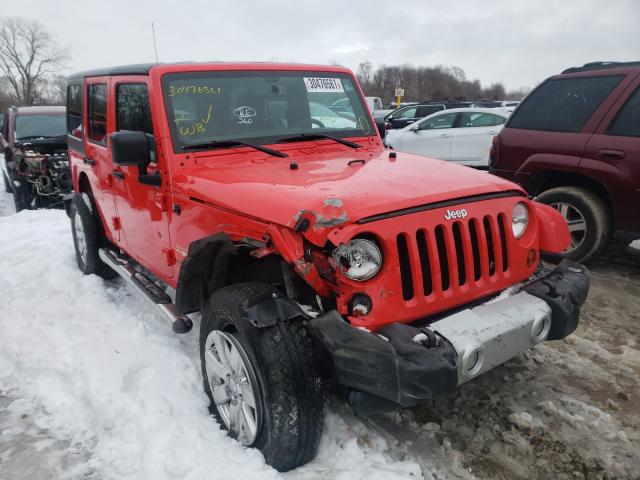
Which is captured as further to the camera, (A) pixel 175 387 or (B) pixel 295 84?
(B) pixel 295 84

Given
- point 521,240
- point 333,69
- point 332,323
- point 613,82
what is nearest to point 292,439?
point 332,323

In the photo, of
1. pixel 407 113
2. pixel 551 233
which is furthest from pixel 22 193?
pixel 407 113

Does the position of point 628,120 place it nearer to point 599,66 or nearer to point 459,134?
point 599,66

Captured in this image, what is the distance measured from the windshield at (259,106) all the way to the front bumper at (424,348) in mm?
1724

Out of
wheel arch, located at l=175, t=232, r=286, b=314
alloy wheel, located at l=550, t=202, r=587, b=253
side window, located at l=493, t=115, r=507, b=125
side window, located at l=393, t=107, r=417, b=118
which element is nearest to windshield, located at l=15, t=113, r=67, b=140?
wheel arch, located at l=175, t=232, r=286, b=314

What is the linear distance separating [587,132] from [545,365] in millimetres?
2650

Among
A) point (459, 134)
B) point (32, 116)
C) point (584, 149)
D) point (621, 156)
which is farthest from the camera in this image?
point (459, 134)

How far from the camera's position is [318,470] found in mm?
2469

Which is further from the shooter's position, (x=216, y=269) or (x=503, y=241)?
(x=216, y=269)

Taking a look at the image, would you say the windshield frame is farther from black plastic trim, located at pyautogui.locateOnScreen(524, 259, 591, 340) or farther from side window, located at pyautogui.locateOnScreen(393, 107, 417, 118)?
side window, located at pyautogui.locateOnScreen(393, 107, 417, 118)

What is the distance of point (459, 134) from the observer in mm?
10648

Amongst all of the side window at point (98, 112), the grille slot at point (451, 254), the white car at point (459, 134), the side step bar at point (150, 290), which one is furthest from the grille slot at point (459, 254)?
the white car at point (459, 134)

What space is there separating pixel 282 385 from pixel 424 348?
2.21 ft

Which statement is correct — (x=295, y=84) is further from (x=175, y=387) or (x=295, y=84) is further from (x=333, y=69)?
(x=175, y=387)
